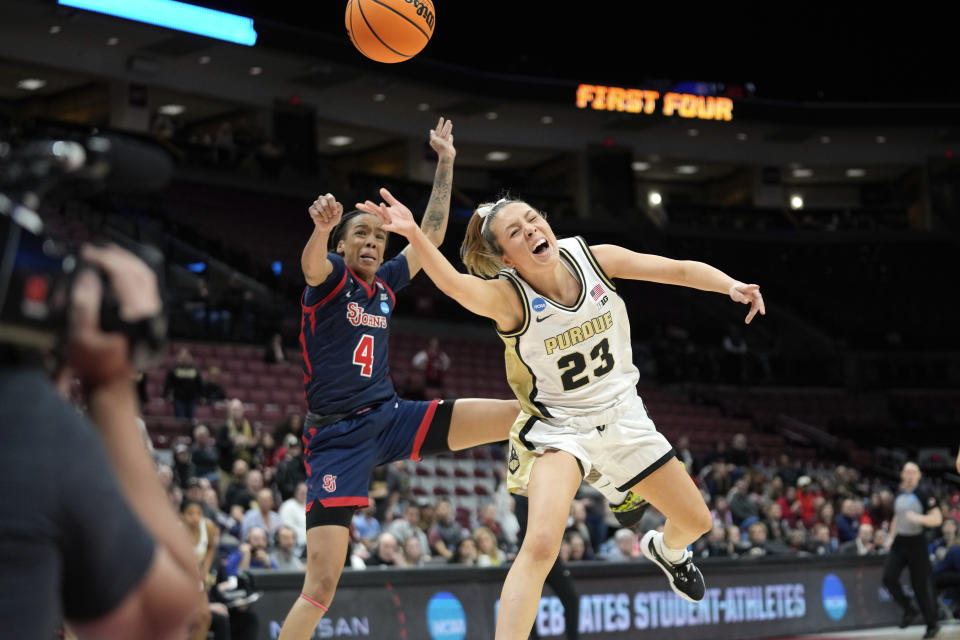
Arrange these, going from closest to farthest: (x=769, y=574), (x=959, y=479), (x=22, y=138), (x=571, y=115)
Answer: (x=769, y=574) < (x=22, y=138) < (x=959, y=479) < (x=571, y=115)

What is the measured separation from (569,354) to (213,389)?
11311 mm

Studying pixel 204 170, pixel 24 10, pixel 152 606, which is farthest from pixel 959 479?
pixel 152 606

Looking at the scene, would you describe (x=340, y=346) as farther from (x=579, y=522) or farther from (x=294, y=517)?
(x=579, y=522)

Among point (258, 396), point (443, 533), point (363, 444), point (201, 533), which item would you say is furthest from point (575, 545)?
point (258, 396)

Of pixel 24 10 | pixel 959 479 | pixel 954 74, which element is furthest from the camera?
pixel 954 74

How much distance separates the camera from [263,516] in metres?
10.8

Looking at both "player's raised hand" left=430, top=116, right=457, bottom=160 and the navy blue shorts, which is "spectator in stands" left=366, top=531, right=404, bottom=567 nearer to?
the navy blue shorts

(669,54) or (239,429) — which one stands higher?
(669,54)

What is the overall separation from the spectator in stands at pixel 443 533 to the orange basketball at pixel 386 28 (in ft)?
21.2

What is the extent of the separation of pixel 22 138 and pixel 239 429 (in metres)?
8.07

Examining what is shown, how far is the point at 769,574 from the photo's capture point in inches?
456

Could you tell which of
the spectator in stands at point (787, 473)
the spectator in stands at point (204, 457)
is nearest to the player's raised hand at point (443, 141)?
the spectator in stands at point (204, 457)

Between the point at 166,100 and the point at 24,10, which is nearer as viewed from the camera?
the point at 24,10

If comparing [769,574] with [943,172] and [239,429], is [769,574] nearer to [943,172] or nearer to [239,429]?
[239,429]
